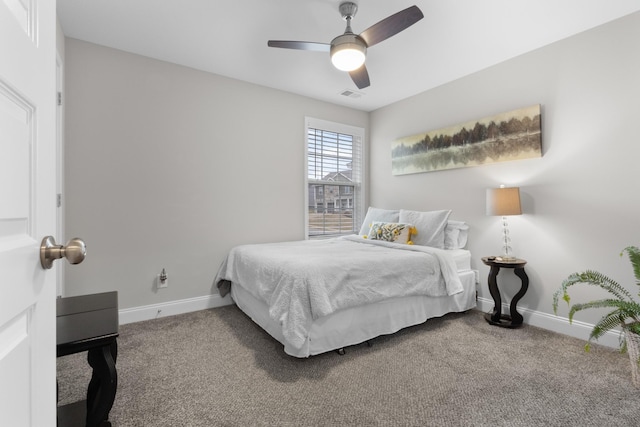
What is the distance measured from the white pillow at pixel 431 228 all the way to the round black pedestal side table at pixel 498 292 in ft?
1.81

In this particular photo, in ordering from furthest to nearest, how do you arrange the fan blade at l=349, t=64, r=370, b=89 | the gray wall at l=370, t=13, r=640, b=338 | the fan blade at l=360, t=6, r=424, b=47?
the fan blade at l=349, t=64, r=370, b=89
the gray wall at l=370, t=13, r=640, b=338
the fan blade at l=360, t=6, r=424, b=47

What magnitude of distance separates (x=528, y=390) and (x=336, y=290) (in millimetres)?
1281

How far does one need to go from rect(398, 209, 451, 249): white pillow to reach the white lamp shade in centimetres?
58

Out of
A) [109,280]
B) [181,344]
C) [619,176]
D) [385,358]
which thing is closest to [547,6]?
[619,176]

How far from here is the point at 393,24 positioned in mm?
2000

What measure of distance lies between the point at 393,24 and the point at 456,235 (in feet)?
7.45

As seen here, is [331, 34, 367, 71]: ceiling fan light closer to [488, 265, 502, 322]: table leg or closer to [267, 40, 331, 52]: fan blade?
[267, 40, 331, 52]: fan blade

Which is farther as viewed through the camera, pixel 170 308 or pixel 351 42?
pixel 170 308

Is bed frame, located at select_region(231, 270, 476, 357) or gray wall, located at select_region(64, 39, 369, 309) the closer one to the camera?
bed frame, located at select_region(231, 270, 476, 357)

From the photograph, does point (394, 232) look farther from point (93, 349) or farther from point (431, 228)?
point (93, 349)

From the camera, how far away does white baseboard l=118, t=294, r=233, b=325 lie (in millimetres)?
2906

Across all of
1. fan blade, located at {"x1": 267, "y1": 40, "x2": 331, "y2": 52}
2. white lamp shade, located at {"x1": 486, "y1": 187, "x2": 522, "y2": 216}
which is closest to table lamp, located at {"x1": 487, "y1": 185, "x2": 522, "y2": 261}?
white lamp shade, located at {"x1": 486, "y1": 187, "x2": 522, "y2": 216}

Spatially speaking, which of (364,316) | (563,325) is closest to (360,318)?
(364,316)

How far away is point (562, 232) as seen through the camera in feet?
8.96
